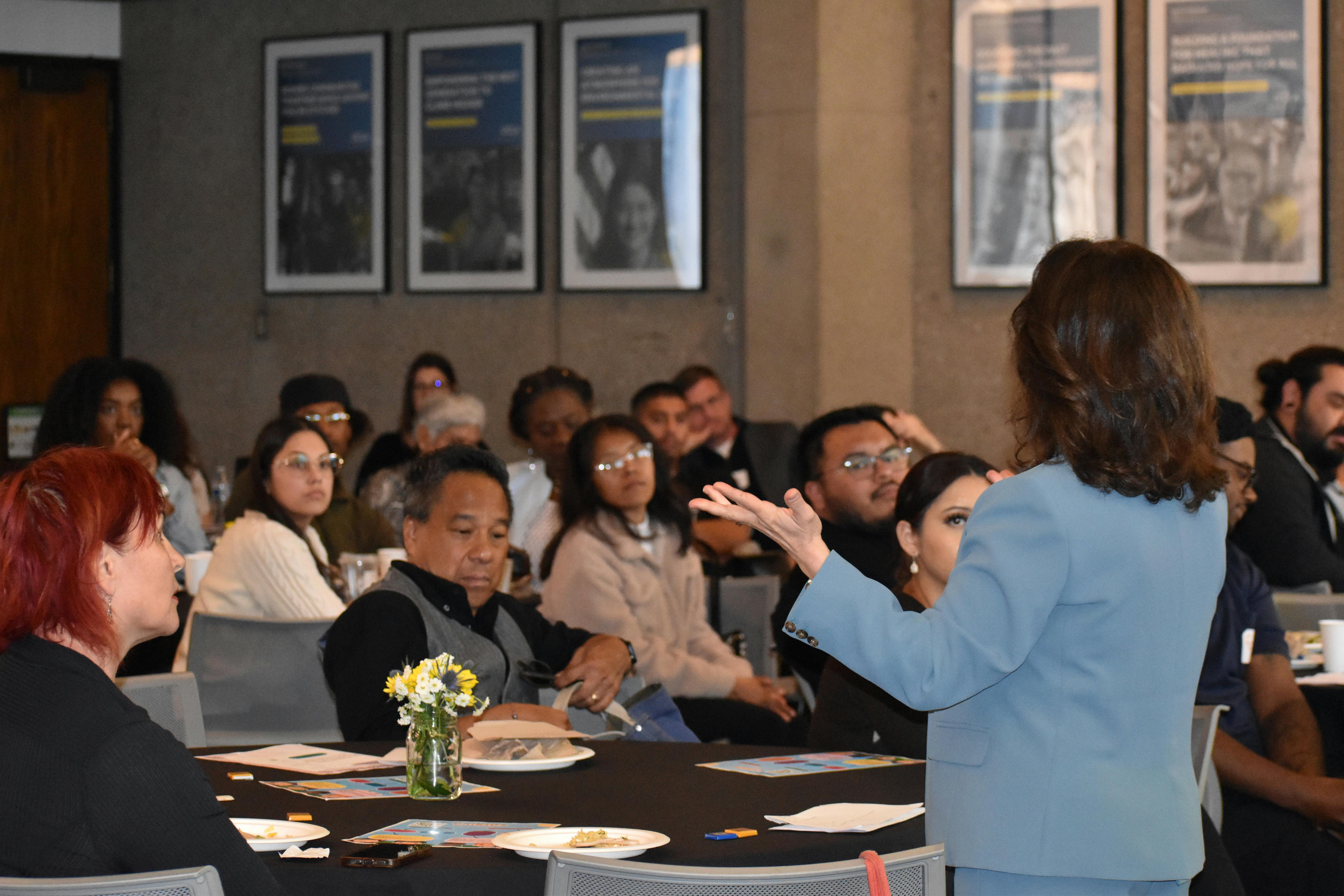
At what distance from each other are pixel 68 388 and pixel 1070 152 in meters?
4.72

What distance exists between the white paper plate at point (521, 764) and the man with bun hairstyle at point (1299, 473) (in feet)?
10.5

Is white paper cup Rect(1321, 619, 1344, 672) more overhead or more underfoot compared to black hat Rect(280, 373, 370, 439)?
more underfoot

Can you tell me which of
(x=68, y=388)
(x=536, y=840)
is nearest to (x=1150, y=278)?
(x=536, y=840)

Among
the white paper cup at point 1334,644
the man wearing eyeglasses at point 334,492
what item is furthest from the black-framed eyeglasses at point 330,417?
the white paper cup at point 1334,644

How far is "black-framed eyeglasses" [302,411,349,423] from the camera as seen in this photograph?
21.2 feet

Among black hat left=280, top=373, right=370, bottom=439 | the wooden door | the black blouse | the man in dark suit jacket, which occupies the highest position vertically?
the wooden door

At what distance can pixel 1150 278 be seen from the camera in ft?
5.67

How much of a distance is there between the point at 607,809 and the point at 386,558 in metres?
2.66

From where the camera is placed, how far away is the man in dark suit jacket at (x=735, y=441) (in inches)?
284

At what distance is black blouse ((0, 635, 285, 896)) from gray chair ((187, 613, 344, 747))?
6.68 ft

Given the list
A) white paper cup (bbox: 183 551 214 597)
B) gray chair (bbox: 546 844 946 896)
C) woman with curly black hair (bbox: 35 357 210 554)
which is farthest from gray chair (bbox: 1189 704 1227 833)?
woman with curly black hair (bbox: 35 357 210 554)

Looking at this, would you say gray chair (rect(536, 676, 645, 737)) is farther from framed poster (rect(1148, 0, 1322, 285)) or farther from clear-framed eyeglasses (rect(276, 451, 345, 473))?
framed poster (rect(1148, 0, 1322, 285))

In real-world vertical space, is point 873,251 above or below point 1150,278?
above

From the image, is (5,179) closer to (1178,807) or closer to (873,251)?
(873,251)
